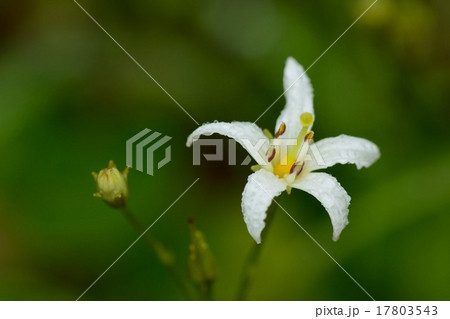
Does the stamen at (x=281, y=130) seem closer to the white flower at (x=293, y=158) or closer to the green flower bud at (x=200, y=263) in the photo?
the white flower at (x=293, y=158)

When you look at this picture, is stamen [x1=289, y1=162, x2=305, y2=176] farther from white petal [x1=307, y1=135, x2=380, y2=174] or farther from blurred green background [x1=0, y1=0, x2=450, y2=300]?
blurred green background [x1=0, y1=0, x2=450, y2=300]

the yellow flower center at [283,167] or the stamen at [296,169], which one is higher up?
the yellow flower center at [283,167]

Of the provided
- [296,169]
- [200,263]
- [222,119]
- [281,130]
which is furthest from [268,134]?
[222,119]

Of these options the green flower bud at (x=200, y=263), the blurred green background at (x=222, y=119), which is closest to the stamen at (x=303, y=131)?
the green flower bud at (x=200, y=263)

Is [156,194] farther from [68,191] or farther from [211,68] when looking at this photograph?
[211,68]

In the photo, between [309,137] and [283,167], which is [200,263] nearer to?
[283,167]
